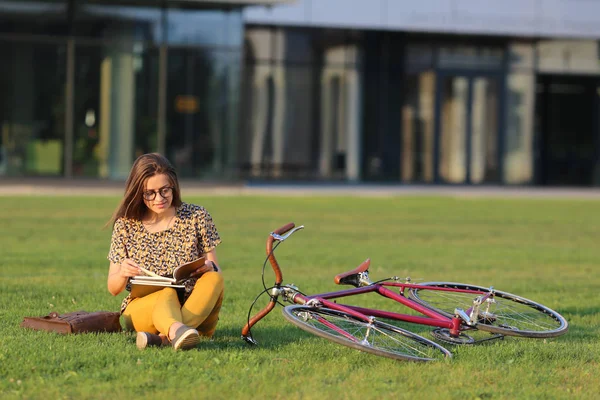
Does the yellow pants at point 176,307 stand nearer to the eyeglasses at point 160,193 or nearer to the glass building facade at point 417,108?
the eyeglasses at point 160,193

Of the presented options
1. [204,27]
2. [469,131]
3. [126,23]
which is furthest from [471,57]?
[126,23]

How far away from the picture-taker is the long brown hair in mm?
6570

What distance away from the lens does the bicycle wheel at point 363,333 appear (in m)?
5.88

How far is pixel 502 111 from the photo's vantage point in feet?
113

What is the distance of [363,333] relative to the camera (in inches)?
239

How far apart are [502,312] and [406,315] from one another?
0.90 metres

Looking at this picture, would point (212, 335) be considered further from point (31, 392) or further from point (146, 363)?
point (31, 392)

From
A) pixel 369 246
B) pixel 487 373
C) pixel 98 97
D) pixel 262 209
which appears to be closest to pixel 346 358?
pixel 487 373

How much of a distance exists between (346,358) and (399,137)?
27.5 meters

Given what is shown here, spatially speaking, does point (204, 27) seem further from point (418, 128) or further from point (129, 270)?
point (129, 270)

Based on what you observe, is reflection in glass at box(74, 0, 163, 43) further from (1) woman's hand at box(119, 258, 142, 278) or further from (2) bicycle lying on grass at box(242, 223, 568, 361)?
(1) woman's hand at box(119, 258, 142, 278)

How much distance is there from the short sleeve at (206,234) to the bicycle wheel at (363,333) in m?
0.96

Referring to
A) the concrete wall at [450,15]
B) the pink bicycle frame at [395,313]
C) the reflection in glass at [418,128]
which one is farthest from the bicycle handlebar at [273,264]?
the reflection in glass at [418,128]

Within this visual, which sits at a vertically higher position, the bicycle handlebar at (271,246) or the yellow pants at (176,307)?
the bicycle handlebar at (271,246)
